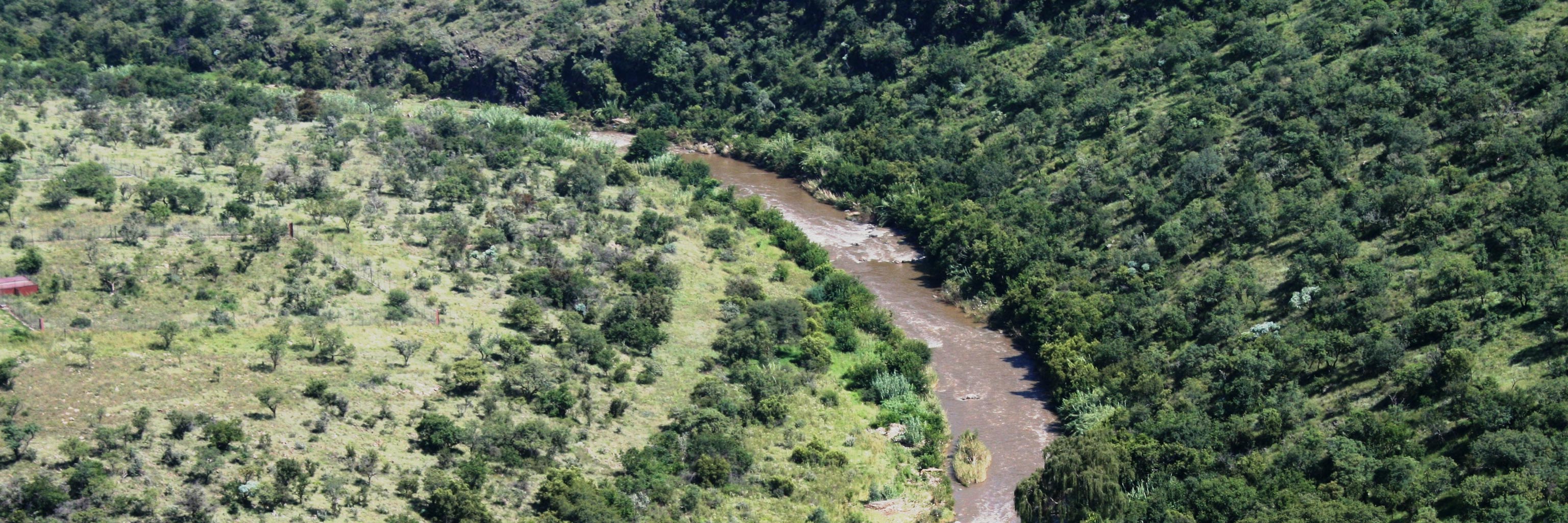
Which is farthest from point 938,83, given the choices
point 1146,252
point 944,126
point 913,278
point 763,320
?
point 763,320

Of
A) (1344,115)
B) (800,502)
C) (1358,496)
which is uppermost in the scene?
(1344,115)

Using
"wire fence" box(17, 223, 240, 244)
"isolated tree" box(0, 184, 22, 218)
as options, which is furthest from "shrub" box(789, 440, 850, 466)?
"isolated tree" box(0, 184, 22, 218)

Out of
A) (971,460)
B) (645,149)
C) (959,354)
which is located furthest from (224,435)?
(645,149)

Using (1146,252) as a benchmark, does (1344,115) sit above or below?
above

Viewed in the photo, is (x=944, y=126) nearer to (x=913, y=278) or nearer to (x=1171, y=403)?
(x=913, y=278)

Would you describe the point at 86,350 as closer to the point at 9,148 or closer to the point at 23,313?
the point at 23,313
